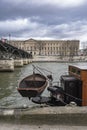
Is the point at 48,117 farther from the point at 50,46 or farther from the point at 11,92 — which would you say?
the point at 50,46

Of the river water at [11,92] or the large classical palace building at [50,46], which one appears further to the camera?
the large classical palace building at [50,46]

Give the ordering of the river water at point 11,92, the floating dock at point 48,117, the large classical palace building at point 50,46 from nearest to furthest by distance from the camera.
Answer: the floating dock at point 48,117
the river water at point 11,92
the large classical palace building at point 50,46

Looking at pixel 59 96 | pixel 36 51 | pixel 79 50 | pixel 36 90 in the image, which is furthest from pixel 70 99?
pixel 79 50

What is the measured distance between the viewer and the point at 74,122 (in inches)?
228

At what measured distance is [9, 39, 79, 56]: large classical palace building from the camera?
182 m

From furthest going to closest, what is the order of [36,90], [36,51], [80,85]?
1. [36,51]
2. [36,90]
3. [80,85]

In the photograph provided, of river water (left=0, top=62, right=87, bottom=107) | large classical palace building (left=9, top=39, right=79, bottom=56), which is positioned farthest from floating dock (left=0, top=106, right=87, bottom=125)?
large classical palace building (left=9, top=39, right=79, bottom=56)

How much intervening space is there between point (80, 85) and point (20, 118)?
4.52 meters

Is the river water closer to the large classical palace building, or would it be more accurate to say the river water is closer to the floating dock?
the floating dock

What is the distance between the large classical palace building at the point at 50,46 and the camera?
182 metres

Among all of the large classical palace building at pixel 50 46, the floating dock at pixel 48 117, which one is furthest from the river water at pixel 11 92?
the large classical palace building at pixel 50 46

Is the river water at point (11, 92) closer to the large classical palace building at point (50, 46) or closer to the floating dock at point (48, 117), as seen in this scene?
the floating dock at point (48, 117)

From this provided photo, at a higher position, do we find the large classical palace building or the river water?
the large classical palace building

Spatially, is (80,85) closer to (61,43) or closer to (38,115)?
(38,115)
